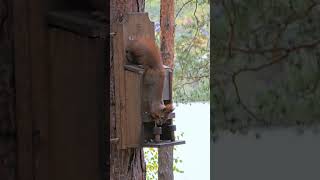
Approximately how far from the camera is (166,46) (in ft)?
15.6

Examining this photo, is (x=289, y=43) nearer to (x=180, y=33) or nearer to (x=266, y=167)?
(x=266, y=167)

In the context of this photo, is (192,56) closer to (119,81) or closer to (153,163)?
(153,163)

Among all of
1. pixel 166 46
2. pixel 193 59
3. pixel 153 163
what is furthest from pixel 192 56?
pixel 153 163

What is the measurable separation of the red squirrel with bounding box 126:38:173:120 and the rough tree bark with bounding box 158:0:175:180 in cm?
231
